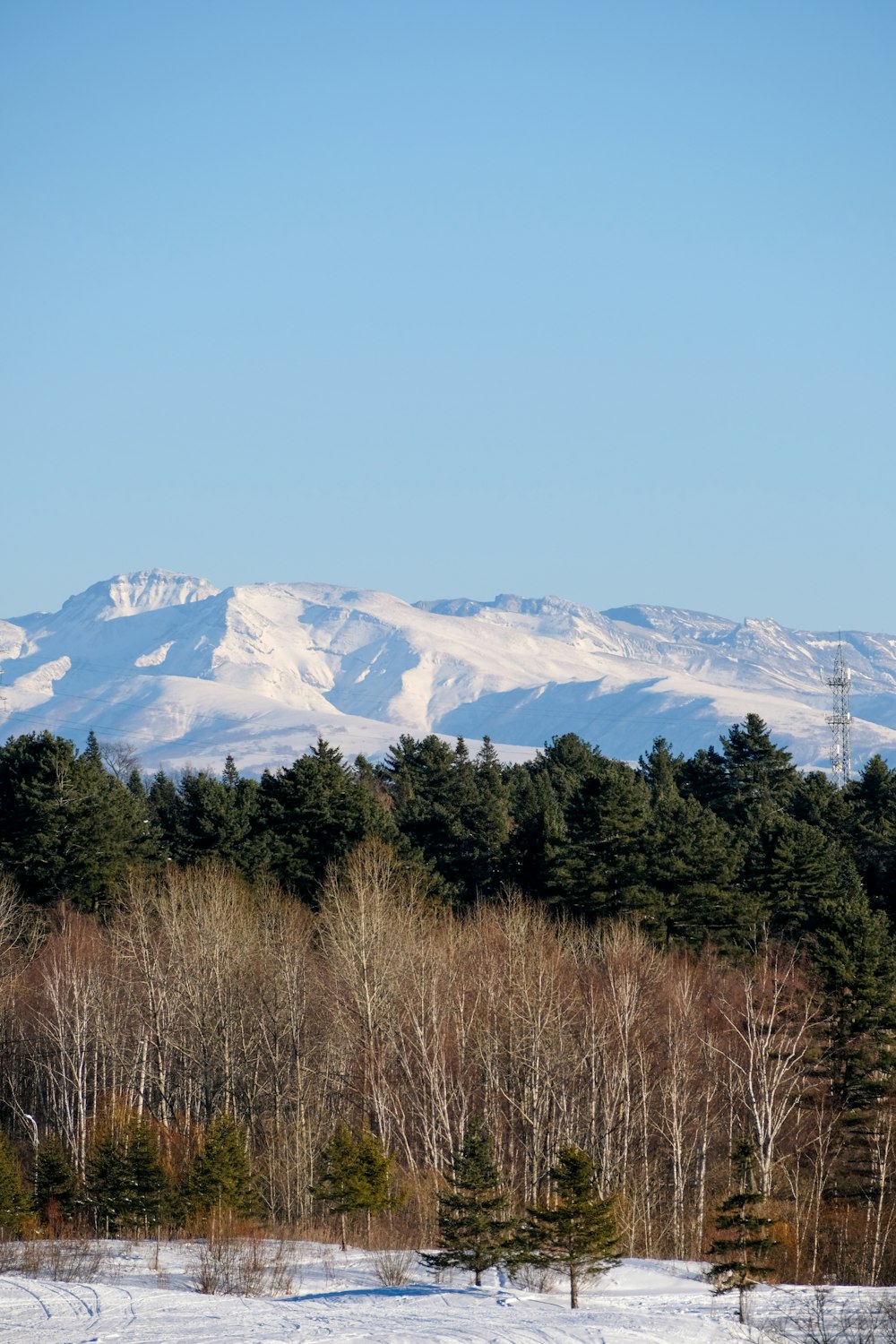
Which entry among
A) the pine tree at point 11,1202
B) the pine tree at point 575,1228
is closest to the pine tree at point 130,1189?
the pine tree at point 11,1202

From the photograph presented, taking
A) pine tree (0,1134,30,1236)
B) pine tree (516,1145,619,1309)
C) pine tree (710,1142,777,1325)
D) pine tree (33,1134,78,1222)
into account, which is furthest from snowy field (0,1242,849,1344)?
pine tree (33,1134,78,1222)

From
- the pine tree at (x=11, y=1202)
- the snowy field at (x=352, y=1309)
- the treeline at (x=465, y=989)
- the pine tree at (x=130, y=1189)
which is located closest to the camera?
the snowy field at (x=352, y=1309)

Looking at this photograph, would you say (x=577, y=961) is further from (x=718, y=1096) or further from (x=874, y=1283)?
(x=874, y=1283)

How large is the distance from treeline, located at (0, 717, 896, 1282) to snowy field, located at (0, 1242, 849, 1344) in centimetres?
447

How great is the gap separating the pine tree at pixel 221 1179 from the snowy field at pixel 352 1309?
9.88 feet

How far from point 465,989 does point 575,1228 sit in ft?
78.4

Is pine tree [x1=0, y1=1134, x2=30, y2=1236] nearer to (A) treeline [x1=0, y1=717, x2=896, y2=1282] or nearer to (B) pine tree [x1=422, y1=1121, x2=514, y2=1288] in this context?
(A) treeline [x1=0, y1=717, x2=896, y2=1282]

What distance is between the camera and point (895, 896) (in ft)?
197

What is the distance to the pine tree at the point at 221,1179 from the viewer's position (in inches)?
1458

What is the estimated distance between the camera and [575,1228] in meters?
29.4

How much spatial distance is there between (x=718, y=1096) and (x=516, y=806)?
2814 cm

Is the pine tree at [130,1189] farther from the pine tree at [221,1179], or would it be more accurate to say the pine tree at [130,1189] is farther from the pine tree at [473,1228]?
the pine tree at [473,1228]

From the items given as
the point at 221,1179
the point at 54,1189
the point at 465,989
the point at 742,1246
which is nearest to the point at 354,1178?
the point at 221,1179

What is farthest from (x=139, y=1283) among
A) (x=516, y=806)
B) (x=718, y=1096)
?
(x=516, y=806)
